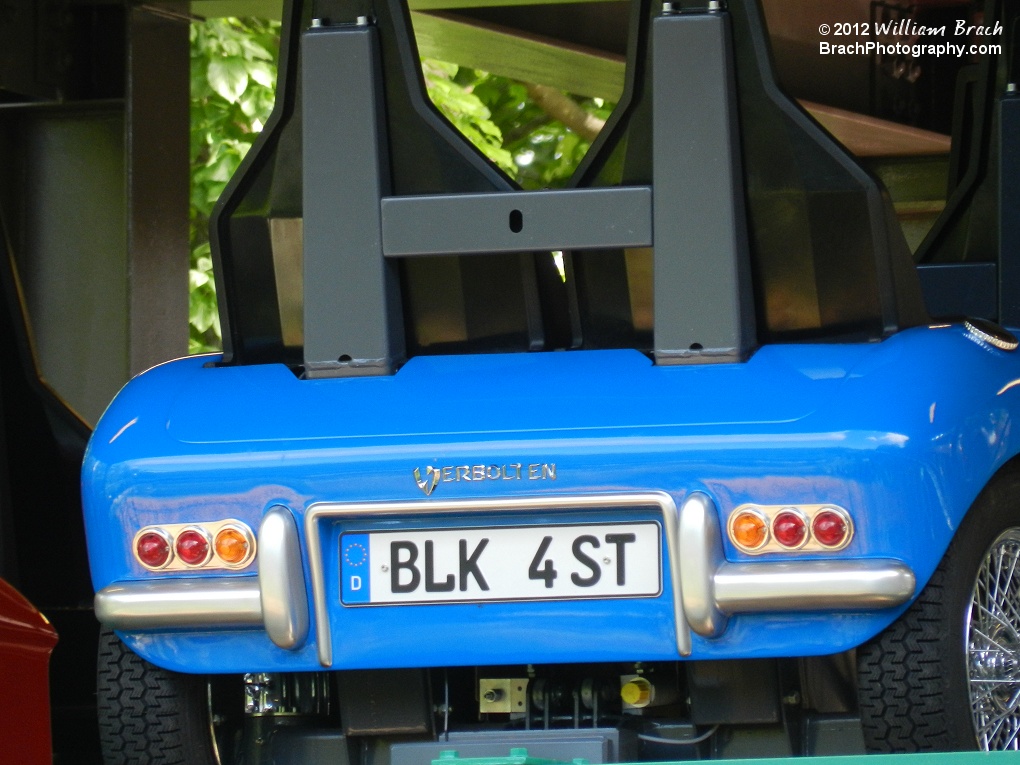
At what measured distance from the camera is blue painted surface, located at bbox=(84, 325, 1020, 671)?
11.9ft

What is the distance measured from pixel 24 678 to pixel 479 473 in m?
0.97

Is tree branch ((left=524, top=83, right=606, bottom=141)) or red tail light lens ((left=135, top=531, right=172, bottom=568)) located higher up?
tree branch ((left=524, top=83, right=606, bottom=141))

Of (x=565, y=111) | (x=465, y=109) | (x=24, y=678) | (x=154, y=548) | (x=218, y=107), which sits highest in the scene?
(x=218, y=107)

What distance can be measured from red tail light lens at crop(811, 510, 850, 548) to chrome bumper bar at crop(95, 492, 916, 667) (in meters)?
0.05

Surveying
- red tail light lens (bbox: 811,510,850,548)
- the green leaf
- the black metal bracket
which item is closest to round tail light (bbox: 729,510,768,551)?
red tail light lens (bbox: 811,510,850,548)

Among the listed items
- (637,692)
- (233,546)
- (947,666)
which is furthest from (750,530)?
(233,546)

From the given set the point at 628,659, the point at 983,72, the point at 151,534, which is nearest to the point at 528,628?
the point at 628,659

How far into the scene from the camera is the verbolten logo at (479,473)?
3672 mm

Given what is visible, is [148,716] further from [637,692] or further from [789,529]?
[789,529]

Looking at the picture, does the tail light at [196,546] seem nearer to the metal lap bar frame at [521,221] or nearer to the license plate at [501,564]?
the license plate at [501,564]

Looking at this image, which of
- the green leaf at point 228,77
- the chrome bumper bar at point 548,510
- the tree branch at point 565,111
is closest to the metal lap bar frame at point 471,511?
the chrome bumper bar at point 548,510

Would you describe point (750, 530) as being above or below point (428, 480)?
below

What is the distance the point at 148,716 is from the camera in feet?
13.4

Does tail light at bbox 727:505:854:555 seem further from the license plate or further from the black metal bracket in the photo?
the black metal bracket
